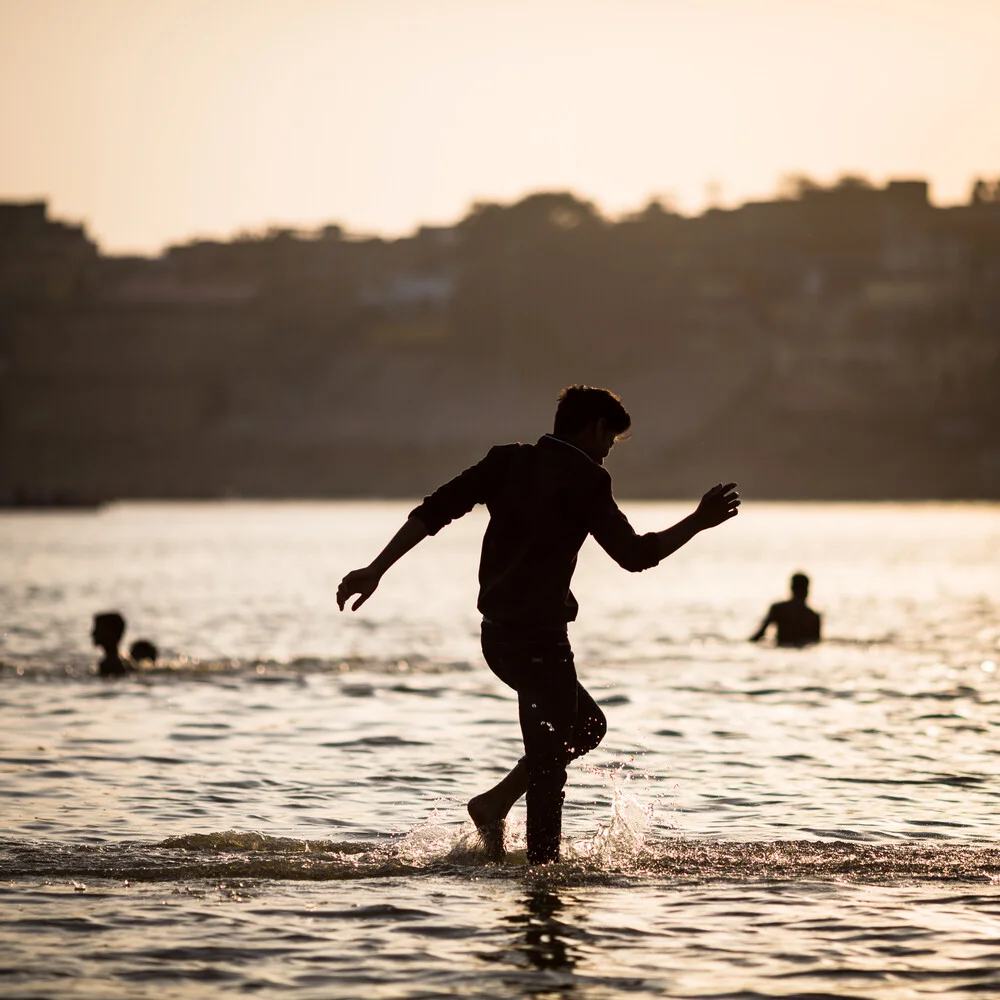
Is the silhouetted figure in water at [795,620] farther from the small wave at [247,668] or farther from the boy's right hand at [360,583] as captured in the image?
the boy's right hand at [360,583]

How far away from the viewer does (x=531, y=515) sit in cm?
850

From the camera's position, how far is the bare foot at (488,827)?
918 cm

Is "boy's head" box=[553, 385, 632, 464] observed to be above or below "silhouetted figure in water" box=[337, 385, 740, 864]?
above

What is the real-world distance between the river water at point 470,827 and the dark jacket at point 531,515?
122 centimetres

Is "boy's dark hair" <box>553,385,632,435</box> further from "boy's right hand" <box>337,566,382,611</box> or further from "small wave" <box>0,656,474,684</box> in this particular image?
"small wave" <box>0,656,474,684</box>

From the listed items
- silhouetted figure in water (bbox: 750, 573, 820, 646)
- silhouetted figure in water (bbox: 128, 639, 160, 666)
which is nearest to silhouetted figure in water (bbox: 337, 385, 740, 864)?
silhouetted figure in water (bbox: 128, 639, 160, 666)

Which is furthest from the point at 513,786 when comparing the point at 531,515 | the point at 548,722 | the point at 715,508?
the point at 715,508

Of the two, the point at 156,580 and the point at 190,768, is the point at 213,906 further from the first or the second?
the point at 156,580

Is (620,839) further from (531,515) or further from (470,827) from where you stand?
(531,515)

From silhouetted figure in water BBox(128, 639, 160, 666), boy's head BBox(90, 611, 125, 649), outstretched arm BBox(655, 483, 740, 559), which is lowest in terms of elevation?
silhouetted figure in water BBox(128, 639, 160, 666)

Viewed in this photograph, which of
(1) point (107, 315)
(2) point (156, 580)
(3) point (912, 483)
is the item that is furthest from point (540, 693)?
(1) point (107, 315)

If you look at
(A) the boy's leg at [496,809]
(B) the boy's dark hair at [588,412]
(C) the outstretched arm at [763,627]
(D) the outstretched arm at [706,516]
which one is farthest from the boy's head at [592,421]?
(C) the outstretched arm at [763,627]

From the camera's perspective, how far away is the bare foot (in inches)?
361

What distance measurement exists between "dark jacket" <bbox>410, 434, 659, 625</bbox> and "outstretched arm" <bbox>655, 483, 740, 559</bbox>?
32 centimetres
